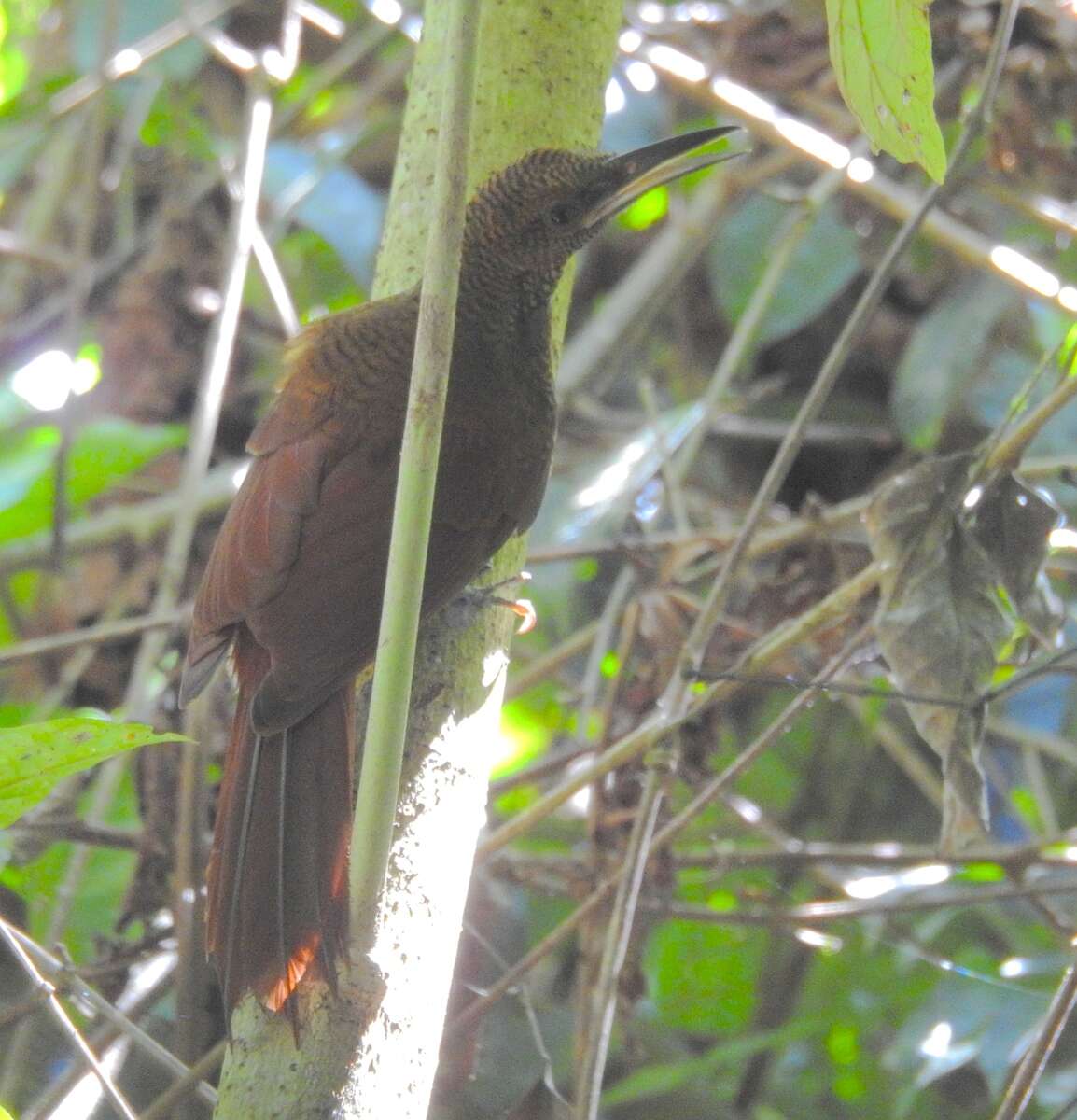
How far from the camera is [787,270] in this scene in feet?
10.9

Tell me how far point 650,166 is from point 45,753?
4.03 feet

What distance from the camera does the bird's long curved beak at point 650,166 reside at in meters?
1.94

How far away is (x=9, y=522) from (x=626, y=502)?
1.41 m

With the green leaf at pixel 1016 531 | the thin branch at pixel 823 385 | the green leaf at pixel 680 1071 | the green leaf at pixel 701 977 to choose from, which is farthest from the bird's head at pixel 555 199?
the green leaf at pixel 701 977

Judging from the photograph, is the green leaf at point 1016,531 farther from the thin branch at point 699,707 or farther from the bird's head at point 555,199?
the bird's head at point 555,199

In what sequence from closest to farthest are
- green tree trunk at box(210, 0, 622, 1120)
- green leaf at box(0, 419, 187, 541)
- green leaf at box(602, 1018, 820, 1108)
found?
green tree trunk at box(210, 0, 622, 1120) → green leaf at box(602, 1018, 820, 1108) → green leaf at box(0, 419, 187, 541)

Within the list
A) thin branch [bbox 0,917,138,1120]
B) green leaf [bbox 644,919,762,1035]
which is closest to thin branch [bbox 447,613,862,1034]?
thin branch [bbox 0,917,138,1120]

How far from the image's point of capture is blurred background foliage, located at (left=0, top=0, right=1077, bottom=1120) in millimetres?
2215

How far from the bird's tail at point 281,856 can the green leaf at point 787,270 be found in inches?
75.3

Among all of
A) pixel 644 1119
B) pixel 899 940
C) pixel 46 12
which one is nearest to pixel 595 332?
pixel 899 940

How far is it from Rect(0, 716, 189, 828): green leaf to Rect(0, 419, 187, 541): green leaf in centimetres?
191

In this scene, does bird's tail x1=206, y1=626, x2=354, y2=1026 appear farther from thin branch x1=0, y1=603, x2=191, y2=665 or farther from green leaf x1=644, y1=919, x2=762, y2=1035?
green leaf x1=644, y1=919, x2=762, y2=1035

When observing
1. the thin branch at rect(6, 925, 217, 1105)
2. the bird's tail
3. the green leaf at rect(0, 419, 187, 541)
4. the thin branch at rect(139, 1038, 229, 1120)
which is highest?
the green leaf at rect(0, 419, 187, 541)

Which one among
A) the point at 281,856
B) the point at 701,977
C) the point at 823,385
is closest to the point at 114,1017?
the point at 281,856
